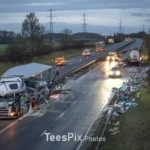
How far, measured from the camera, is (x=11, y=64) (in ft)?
203

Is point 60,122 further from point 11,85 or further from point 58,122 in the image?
point 11,85

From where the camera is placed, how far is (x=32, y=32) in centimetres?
9694

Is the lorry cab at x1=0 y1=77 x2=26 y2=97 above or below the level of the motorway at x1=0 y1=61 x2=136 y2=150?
above

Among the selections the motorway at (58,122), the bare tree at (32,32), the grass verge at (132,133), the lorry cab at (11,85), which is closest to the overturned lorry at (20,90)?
the lorry cab at (11,85)

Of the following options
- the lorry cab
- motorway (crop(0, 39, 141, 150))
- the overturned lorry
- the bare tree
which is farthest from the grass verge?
the bare tree

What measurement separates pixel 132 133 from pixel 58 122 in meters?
5.79

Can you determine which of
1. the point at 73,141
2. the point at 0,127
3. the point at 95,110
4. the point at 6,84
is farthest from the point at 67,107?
the point at 73,141

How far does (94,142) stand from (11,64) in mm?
44370

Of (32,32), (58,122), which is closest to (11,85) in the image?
(58,122)

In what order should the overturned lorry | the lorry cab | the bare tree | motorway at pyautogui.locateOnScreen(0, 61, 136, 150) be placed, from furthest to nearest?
the bare tree → the lorry cab → the overturned lorry → motorway at pyautogui.locateOnScreen(0, 61, 136, 150)

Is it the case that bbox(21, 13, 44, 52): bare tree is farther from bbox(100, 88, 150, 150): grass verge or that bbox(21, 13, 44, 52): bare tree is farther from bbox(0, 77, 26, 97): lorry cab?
bbox(100, 88, 150, 150): grass verge

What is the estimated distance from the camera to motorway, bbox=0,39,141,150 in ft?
61.5

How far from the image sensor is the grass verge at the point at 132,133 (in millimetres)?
17078

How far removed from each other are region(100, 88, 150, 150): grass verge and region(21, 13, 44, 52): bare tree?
6742cm
